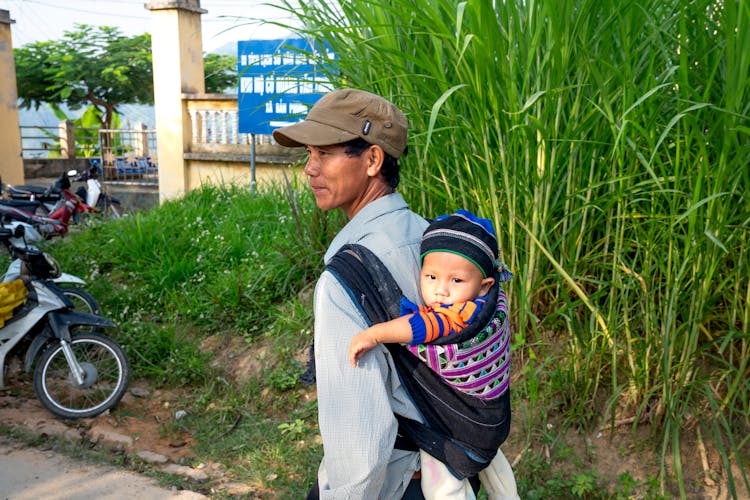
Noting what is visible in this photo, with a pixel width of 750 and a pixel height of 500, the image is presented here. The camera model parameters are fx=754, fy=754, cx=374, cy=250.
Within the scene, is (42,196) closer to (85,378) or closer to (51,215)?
(51,215)

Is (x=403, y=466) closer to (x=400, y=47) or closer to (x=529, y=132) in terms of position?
(x=529, y=132)

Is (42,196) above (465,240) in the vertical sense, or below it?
below

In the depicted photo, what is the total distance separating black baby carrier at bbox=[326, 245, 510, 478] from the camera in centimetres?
154

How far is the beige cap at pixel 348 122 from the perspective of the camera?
160 centimetres

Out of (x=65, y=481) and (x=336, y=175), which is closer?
(x=336, y=175)

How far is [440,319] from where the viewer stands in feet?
4.84

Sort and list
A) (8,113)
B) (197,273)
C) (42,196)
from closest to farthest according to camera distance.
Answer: (197,273)
(42,196)
(8,113)

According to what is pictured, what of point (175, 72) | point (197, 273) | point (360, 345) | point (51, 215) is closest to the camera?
point (360, 345)

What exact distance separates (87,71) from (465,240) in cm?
2222

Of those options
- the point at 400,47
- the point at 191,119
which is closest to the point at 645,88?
the point at 400,47

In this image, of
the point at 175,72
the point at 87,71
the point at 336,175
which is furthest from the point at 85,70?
the point at 336,175

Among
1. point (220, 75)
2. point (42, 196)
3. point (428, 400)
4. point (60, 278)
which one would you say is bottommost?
point (60, 278)

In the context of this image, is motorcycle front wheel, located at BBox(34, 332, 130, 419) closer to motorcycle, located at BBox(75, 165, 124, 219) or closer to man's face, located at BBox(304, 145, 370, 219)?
man's face, located at BBox(304, 145, 370, 219)

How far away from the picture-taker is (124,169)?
14.9 metres
